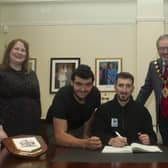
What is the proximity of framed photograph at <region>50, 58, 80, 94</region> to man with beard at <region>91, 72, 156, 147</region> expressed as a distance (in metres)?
2.22

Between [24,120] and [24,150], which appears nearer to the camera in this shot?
[24,150]

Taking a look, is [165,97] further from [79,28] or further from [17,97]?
[79,28]

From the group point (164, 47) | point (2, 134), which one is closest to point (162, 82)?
point (164, 47)

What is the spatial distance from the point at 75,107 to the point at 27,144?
0.84 metres

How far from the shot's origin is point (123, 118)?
9.16ft

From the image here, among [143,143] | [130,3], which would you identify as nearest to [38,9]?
[130,3]

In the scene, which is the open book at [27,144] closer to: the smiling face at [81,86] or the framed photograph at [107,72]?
the smiling face at [81,86]

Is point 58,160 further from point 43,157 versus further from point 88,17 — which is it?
point 88,17

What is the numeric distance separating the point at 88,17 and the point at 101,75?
0.88 m

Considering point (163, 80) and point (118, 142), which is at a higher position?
point (163, 80)

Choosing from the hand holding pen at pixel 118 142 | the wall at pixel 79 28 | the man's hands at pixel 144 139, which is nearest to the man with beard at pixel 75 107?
the hand holding pen at pixel 118 142

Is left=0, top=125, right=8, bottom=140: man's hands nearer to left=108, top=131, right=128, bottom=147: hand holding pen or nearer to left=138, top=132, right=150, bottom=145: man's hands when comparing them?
left=108, top=131, right=128, bottom=147: hand holding pen

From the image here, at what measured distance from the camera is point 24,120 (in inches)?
105

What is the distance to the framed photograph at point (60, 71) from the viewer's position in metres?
5.05
